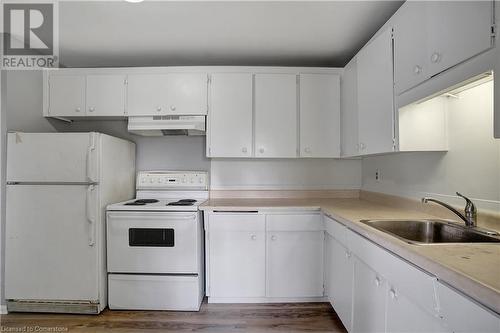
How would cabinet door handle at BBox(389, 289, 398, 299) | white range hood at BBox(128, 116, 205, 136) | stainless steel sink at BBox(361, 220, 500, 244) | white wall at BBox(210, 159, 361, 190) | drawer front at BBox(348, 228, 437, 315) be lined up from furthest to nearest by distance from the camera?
white wall at BBox(210, 159, 361, 190), white range hood at BBox(128, 116, 205, 136), stainless steel sink at BBox(361, 220, 500, 244), cabinet door handle at BBox(389, 289, 398, 299), drawer front at BBox(348, 228, 437, 315)

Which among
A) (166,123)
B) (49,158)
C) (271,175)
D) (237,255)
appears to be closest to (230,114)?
(166,123)

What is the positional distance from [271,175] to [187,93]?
123 cm

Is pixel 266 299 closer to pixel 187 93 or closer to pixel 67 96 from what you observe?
pixel 187 93

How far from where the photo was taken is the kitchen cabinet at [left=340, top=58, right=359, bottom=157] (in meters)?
2.11

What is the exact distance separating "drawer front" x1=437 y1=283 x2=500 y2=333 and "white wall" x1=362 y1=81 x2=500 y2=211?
0.83m

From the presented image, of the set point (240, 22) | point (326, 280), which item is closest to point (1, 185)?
point (240, 22)

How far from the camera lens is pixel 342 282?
1726 millimetres

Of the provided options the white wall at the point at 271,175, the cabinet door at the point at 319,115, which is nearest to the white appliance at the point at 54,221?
the white wall at the point at 271,175

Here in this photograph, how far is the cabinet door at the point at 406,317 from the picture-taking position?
0.89 metres

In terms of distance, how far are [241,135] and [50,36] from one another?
182cm

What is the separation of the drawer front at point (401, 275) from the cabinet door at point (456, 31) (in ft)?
2.96

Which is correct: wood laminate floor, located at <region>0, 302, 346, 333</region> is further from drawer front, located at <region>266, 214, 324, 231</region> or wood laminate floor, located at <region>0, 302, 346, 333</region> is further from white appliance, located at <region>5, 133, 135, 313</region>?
drawer front, located at <region>266, 214, 324, 231</region>

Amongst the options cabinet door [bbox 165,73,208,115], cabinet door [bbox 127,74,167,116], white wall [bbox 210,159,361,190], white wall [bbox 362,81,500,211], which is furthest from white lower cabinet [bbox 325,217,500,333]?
cabinet door [bbox 127,74,167,116]

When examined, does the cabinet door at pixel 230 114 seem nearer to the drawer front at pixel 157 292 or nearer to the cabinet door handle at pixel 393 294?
the drawer front at pixel 157 292
